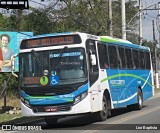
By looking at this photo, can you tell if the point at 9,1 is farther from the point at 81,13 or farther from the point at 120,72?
the point at 81,13

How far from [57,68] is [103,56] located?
2605 millimetres

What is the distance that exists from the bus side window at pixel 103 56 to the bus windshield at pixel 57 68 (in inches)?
66.3

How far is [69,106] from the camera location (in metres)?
13.3

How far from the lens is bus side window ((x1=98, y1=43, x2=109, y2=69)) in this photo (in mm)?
15202

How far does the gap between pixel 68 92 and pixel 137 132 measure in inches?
106

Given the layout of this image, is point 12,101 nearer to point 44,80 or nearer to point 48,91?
point 44,80

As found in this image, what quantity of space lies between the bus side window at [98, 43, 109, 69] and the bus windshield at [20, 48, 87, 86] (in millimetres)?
1683

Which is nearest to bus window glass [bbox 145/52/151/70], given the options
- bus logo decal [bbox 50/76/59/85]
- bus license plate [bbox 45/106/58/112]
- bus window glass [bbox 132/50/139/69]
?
bus window glass [bbox 132/50/139/69]

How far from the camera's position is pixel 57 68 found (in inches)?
531

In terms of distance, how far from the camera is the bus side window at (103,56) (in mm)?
15202

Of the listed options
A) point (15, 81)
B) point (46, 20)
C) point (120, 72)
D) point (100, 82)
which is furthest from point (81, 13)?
point (100, 82)

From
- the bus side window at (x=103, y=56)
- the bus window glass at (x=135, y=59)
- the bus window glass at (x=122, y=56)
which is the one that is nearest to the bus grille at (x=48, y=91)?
the bus side window at (x=103, y=56)

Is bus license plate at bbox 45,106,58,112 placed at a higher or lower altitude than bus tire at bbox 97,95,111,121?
higher

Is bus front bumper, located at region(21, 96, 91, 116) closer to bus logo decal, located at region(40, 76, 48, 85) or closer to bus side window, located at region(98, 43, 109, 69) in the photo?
bus logo decal, located at region(40, 76, 48, 85)
